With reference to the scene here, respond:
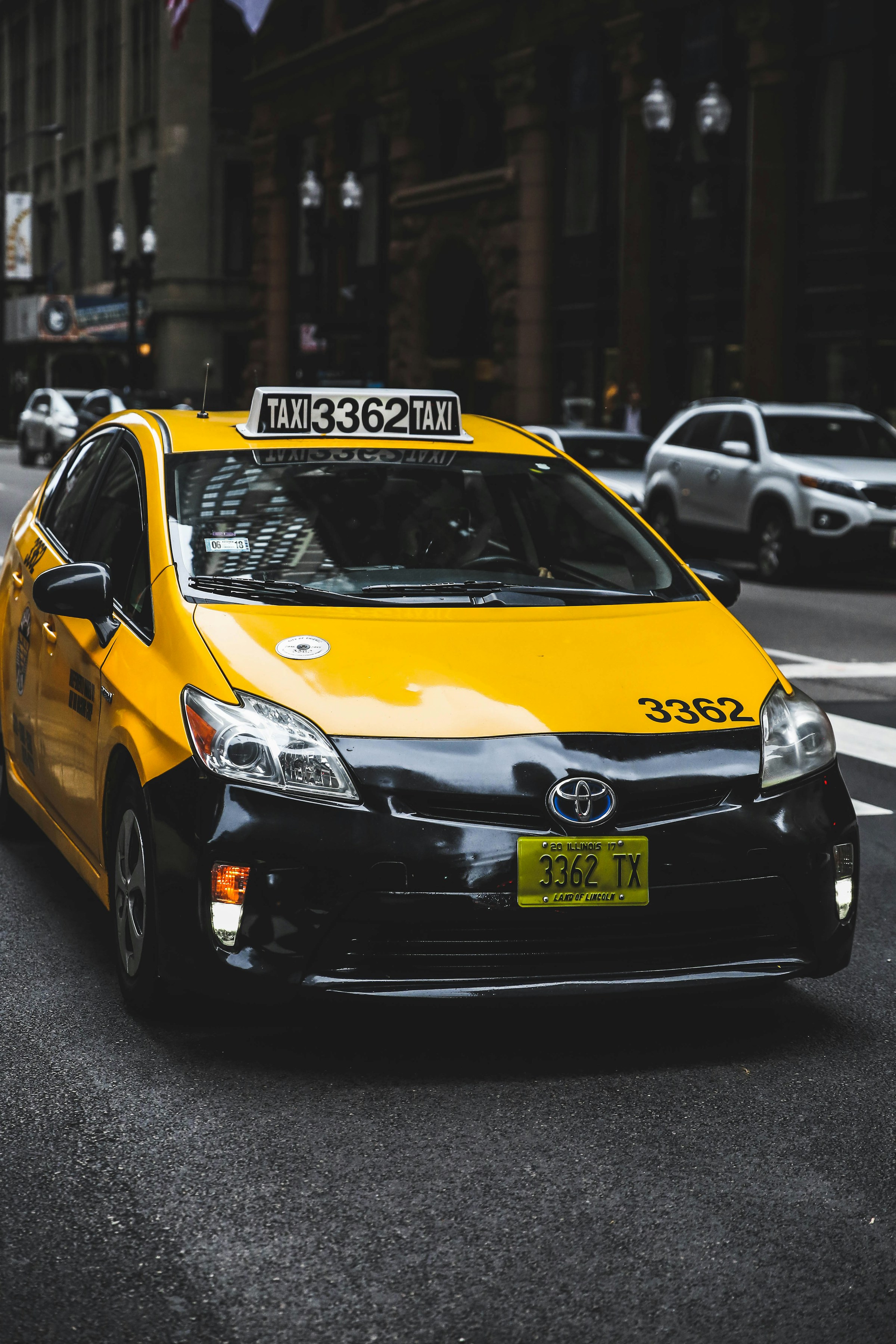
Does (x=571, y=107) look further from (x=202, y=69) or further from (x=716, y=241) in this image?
(x=202, y=69)

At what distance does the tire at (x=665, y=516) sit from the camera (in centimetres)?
2050

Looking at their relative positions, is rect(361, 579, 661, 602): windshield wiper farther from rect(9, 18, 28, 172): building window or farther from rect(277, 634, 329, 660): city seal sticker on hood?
rect(9, 18, 28, 172): building window

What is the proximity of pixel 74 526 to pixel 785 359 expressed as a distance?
918 inches

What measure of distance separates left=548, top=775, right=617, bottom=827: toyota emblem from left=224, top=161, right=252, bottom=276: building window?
177 ft

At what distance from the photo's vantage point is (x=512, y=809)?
13.8 feet

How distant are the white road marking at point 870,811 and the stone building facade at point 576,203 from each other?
53.5 ft

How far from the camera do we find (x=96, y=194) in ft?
209

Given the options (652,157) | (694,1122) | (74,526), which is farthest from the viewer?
(652,157)

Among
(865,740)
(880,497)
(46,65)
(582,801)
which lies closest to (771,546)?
(880,497)

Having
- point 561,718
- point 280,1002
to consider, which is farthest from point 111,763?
point 561,718

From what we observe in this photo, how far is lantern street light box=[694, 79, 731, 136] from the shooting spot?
75.3ft

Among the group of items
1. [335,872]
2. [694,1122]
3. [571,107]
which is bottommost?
[694,1122]

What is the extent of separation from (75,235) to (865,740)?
2450 inches

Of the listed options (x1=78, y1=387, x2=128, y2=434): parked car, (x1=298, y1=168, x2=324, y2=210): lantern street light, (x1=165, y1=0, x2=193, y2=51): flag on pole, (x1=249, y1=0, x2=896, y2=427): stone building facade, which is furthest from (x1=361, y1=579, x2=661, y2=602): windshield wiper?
(x1=298, y1=168, x2=324, y2=210): lantern street light
